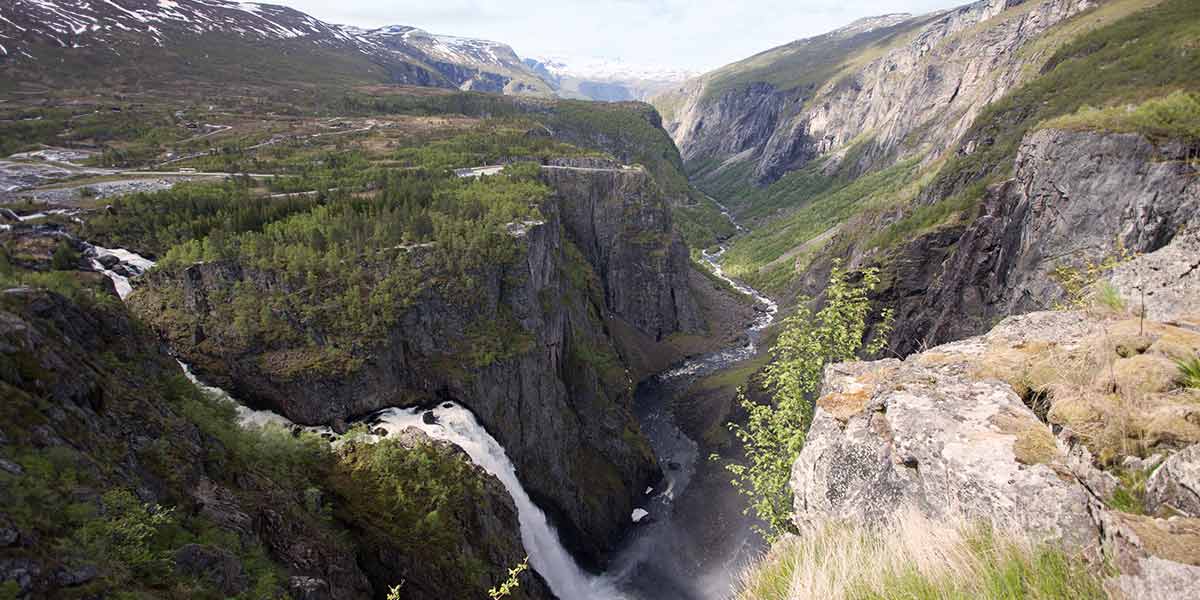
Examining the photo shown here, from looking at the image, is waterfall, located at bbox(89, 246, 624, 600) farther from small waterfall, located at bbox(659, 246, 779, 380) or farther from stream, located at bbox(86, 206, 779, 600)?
small waterfall, located at bbox(659, 246, 779, 380)

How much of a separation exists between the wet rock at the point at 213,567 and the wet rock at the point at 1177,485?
17821 millimetres

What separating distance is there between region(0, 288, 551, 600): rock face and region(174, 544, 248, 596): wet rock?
0.03 meters

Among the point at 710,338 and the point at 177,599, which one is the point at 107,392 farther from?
the point at 710,338

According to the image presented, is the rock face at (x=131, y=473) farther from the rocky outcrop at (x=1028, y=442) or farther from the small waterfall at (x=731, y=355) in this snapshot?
the small waterfall at (x=731, y=355)

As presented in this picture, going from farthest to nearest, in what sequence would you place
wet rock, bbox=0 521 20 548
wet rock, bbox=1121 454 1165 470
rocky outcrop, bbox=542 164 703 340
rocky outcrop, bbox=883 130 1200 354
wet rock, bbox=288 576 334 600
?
rocky outcrop, bbox=542 164 703 340, rocky outcrop, bbox=883 130 1200 354, wet rock, bbox=288 576 334 600, wet rock, bbox=0 521 20 548, wet rock, bbox=1121 454 1165 470

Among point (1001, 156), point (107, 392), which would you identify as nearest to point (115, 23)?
point (107, 392)

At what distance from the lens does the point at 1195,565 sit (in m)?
4.29

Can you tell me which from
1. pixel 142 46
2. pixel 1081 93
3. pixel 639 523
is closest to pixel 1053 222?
pixel 1081 93

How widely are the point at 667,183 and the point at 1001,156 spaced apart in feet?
377

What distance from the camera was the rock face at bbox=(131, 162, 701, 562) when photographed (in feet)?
107

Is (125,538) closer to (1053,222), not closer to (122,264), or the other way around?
(122,264)

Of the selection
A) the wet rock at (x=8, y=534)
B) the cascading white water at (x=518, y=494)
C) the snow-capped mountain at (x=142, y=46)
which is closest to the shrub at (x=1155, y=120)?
the cascading white water at (x=518, y=494)

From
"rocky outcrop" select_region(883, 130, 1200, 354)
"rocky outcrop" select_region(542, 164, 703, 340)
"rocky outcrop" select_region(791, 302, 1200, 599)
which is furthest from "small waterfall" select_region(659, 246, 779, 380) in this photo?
"rocky outcrop" select_region(791, 302, 1200, 599)

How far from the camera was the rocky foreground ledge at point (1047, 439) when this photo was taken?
5.08 m
